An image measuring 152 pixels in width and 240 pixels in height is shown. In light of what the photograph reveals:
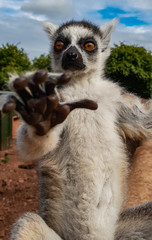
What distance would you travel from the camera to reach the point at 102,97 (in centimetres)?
384

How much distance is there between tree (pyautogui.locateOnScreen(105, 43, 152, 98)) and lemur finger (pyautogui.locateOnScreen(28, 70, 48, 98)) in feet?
25.0

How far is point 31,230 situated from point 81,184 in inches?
25.8

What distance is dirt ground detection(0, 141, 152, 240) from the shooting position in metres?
4.96

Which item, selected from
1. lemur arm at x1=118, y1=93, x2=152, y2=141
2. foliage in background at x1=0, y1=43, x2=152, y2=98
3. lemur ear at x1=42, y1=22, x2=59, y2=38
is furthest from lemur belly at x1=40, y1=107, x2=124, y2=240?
foliage in background at x1=0, y1=43, x2=152, y2=98

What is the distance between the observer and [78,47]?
416cm

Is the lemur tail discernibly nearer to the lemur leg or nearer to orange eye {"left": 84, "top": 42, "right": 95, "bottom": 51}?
the lemur leg

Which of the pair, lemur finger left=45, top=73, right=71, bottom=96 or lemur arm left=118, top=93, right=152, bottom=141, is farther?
lemur arm left=118, top=93, right=152, bottom=141

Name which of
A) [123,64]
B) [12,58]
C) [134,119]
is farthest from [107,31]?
[12,58]

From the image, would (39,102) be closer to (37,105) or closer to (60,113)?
(37,105)

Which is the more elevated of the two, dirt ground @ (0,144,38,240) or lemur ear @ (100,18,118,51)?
lemur ear @ (100,18,118,51)

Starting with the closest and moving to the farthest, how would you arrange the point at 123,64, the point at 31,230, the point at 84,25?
the point at 31,230, the point at 84,25, the point at 123,64

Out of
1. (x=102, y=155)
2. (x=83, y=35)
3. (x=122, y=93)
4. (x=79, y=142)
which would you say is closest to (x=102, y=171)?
(x=102, y=155)

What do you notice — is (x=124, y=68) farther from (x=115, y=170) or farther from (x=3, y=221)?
(x=115, y=170)

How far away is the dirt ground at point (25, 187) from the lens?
496 centimetres
